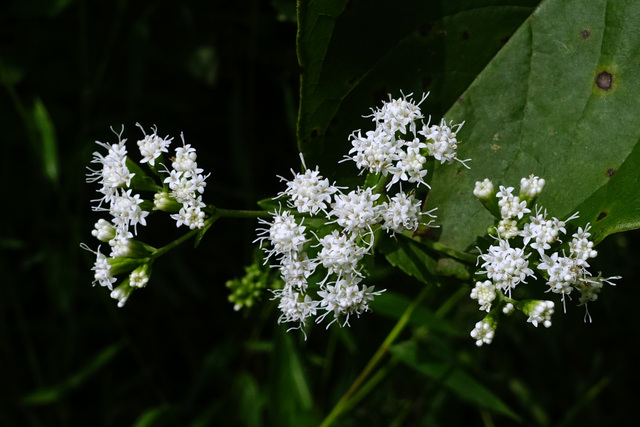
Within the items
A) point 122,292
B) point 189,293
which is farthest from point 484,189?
point 189,293

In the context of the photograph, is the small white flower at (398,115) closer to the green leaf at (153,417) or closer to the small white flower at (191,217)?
the small white flower at (191,217)

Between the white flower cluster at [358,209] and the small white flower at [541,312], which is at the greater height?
the white flower cluster at [358,209]

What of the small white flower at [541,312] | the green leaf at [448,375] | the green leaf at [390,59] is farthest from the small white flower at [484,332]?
the green leaf at [448,375]

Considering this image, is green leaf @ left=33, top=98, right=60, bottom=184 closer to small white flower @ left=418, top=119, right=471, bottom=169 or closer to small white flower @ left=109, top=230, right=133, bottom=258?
small white flower @ left=109, top=230, right=133, bottom=258

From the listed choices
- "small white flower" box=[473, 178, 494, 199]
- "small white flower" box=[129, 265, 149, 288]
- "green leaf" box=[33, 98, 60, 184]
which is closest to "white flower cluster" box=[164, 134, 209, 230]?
"small white flower" box=[129, 265, 149, 288]

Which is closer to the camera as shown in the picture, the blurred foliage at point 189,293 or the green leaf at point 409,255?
the green leaf at point 409,255

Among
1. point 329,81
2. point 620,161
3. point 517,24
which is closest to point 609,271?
point 620,161

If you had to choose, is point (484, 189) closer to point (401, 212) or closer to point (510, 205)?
point (510, 205)
